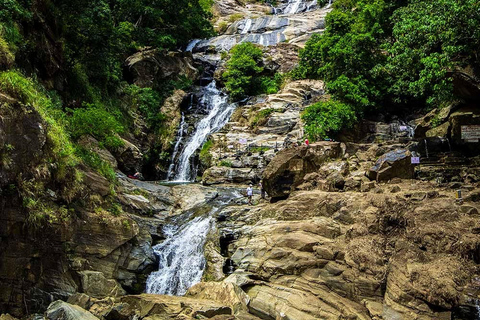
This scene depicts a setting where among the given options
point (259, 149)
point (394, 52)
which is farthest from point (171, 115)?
point (394, 52)

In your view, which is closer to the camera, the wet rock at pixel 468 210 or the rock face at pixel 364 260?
the rock face at pixel 364 260

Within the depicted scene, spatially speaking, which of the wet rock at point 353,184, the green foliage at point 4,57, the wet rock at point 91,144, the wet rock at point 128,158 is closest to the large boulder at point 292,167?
the wet rock at point 353,184

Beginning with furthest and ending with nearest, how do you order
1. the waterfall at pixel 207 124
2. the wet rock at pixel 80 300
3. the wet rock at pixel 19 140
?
the waterfall at pixel 207 124, the wet rock at pixel 80 300, the wet rock at pixel 19 140

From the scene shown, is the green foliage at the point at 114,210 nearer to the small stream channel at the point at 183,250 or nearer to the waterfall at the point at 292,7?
the small stream channel at the point at 183,250

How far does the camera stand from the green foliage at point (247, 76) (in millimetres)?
38625

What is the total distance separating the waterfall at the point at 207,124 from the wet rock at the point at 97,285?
17.0 m

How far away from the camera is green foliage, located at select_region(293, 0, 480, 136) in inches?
631

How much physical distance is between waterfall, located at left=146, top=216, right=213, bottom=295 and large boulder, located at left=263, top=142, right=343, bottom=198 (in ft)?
12.0

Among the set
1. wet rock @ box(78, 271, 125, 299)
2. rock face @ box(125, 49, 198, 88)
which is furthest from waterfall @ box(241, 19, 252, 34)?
→ wet rock @ box(78, 271, 125, 299)

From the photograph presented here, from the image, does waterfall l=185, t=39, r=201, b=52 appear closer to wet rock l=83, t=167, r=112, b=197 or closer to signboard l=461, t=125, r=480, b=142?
wet rock l=83, t=167, r=112, b=197

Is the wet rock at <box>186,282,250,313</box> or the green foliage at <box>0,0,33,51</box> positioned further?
the green foliage at <box>0,0,33,51</box>

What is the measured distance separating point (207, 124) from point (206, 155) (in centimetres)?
646

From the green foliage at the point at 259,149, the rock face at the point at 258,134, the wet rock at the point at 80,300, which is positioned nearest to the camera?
the wet rock at the point at 80,300

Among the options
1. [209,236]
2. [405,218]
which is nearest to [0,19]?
[209,236]
